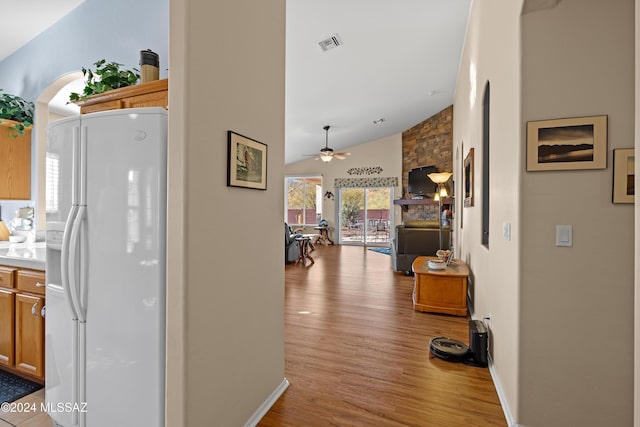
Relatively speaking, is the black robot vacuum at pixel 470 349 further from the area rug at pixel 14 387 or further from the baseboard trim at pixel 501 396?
the area rug at pixel 14 387

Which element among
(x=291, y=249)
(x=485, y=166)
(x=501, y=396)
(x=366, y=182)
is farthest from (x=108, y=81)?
(x=366, y=182)

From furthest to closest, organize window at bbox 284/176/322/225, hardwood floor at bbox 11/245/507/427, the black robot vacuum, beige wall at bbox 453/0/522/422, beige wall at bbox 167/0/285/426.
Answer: window at bbox 284/176/322/225 → the black robot vacuum → hardwood floor at bbox 11/245/507/427 → beige wall at bbox 453/0/522/422 → beige wall at bbox 167/0/285/426

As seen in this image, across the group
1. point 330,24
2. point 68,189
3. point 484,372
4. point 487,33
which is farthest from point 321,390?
point 330,24

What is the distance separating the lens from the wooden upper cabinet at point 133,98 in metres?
1.66

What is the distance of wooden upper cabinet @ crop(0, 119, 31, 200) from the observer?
9.84ft

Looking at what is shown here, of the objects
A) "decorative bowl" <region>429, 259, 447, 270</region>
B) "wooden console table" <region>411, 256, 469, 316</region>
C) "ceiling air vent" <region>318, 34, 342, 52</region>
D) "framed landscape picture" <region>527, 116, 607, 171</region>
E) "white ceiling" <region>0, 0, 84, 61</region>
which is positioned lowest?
"wooden console table" <region>411, 256, 469, 316</region>

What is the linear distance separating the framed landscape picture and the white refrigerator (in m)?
1.87

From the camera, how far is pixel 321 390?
7.06ft

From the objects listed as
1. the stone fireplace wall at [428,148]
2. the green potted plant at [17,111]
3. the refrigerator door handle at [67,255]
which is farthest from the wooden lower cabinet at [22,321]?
the stone fireplace wall at [428,148]

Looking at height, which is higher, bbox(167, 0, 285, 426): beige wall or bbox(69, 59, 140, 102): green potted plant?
bbox(69, 59, 140, 102): green potted plant

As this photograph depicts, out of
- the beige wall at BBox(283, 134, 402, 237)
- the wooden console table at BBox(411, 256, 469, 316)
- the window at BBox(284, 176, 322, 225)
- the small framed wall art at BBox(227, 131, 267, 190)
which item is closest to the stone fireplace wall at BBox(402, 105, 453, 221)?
the beige wall at BBox(283, 134, 402, 237)

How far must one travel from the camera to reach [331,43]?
421 centimetres

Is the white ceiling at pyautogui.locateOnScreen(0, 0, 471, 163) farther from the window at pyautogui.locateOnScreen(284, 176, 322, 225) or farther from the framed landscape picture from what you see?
the window at pyautogui.locateOnScreen(284, 176, 322, 225)

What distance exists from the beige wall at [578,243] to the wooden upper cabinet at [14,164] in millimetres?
4286
